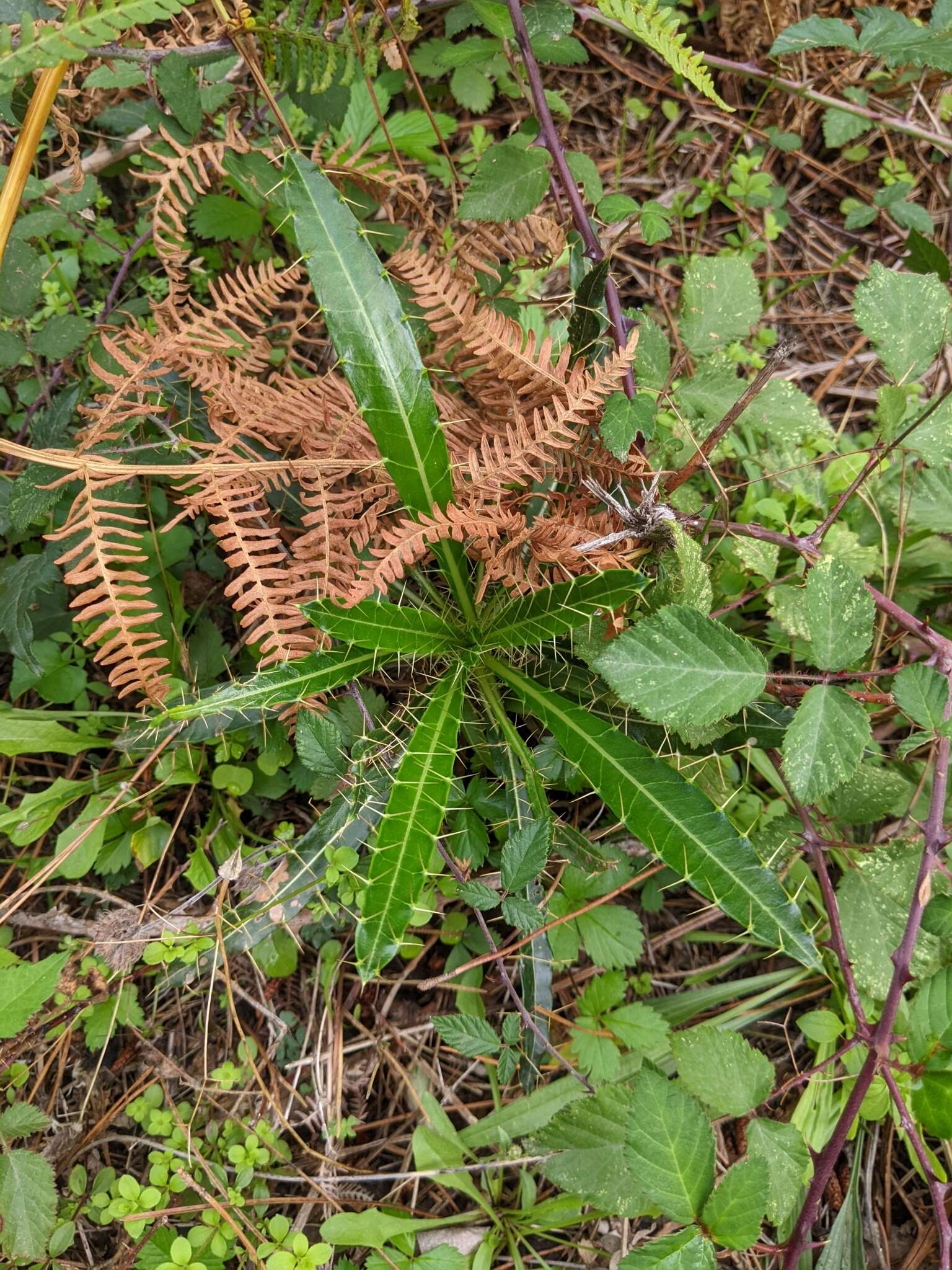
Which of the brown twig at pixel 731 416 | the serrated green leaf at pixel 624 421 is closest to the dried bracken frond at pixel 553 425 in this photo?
the serrated green leaf at pixel 624 421

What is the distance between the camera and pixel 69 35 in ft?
2.66

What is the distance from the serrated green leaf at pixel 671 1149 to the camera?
0.96m

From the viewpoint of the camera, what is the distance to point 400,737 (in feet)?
4.36

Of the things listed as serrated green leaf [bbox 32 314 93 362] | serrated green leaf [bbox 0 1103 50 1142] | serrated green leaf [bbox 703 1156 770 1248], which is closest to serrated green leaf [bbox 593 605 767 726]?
serrated green leaf [bbox 703 1156 770 1248]

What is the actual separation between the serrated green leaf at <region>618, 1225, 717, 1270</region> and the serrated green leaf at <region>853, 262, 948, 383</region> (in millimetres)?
1188

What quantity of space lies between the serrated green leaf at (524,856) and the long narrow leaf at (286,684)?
0.34 meters

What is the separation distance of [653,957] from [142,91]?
2.12 metres

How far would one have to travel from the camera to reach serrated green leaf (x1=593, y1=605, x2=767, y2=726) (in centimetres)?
103

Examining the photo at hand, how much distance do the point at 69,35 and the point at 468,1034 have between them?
135cm

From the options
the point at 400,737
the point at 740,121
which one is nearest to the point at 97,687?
the point at 400,737

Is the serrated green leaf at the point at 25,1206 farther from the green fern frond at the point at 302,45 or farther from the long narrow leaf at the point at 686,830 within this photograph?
the green fern frond at the point at 302,45

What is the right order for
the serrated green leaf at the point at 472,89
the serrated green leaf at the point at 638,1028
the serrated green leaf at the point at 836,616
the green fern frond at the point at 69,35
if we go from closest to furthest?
the green fern frond at the point at 69,35, the serrated green leaf at the point at 836,616, the serrated green leaf at the point at 638,1028, the serrated green leaf at the point at 472,89

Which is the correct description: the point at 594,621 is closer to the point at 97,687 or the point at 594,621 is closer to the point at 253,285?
the point at 253,285

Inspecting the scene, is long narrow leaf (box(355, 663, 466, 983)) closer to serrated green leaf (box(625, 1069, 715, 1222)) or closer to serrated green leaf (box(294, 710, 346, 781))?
serrated green leaf (box(294, 710, 346, 781))
